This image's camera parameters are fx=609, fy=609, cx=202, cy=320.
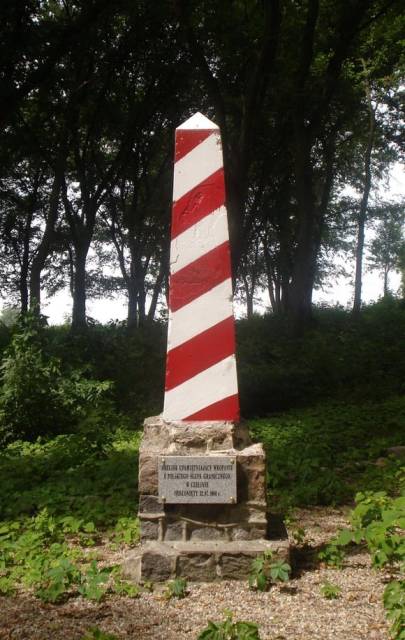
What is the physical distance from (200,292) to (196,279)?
0.09m

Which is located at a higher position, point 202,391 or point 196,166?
point 196,166

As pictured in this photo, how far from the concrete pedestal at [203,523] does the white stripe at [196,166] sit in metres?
1.63

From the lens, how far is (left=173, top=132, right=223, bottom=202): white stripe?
4219 millimetres

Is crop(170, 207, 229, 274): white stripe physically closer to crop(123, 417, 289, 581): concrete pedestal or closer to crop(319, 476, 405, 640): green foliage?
crop(123, 417, 289, 581): concrete pedestal

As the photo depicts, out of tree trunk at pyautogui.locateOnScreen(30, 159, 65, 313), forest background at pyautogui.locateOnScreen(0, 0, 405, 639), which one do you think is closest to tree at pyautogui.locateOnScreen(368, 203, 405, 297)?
forest background at pyautogui.locateOnScreen(0, 0, 405, 639)

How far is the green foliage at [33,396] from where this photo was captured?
9.18 m

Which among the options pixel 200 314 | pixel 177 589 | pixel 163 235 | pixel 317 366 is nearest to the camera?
pixel 177 589

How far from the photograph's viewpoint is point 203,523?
12.9 ft

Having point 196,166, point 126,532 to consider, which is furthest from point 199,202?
point 126,532

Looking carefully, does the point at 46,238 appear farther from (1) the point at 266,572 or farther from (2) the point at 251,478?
(1) the point at 266,572

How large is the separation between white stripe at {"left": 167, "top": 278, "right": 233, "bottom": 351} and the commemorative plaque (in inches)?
30.6

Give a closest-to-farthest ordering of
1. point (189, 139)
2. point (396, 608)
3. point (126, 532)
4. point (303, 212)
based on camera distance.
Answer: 1. point (396, 608)
2. point (189, 139)
3. point (126, 532)
4. point (303, 212)

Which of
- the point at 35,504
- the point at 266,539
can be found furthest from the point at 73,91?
the point at 266,539

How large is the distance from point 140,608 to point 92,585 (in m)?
0.34
